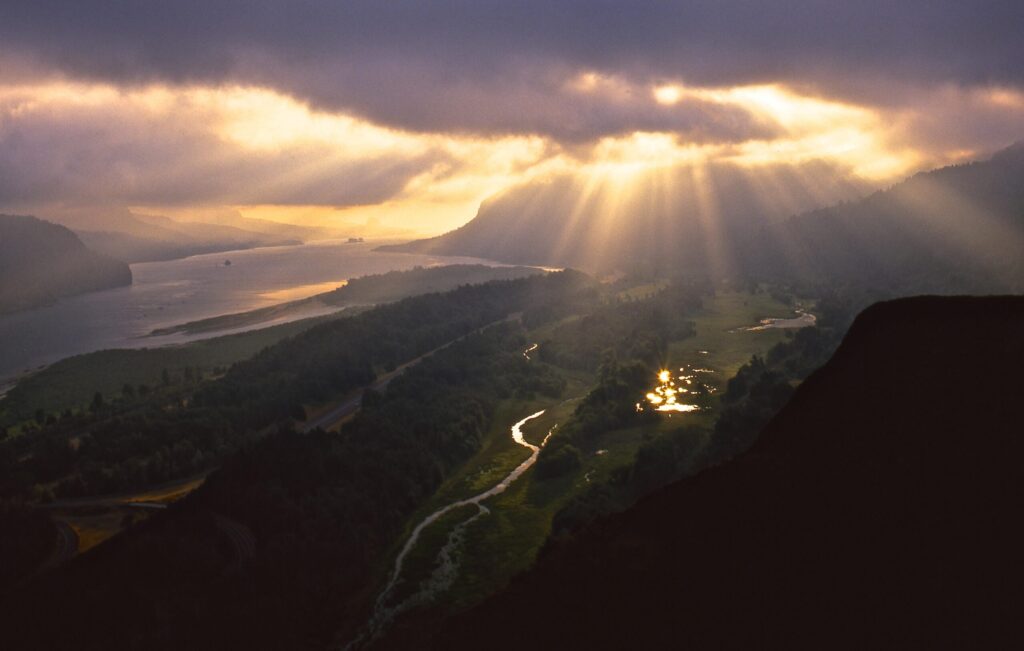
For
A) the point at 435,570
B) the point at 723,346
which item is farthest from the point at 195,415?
the point at 723,346

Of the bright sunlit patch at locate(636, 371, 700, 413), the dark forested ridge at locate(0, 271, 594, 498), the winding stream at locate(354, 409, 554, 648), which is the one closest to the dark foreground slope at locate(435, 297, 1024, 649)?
the winding stream at locate(354, 409, 554, 648)

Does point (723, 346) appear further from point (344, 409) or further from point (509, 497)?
point (509, 497)

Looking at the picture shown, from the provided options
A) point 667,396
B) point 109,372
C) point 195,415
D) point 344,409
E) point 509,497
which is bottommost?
point 509,497

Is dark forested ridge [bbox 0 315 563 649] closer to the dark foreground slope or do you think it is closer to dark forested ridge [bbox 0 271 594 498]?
dark forested ridge [bbox 0 271 594 498]

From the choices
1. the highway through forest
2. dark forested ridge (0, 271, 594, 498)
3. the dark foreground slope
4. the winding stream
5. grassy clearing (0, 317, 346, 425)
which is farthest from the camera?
grassy clearing (0, 317, 346, 425)

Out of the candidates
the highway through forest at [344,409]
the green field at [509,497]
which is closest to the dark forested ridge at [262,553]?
the green field at [509,497]

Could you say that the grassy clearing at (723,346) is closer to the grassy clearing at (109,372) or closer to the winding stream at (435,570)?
the winding stream at (435,570)
